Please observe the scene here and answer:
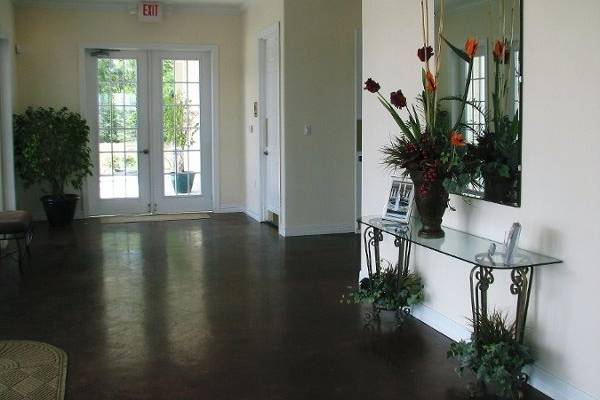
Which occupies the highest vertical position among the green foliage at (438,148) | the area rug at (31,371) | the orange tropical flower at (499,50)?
the orange tropical flower at (499,50)

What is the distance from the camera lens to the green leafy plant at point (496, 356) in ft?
9.53

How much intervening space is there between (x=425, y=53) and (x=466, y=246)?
42.1 inches

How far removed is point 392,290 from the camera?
4086 mm

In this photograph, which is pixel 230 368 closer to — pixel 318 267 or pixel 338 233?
pixel 318 267

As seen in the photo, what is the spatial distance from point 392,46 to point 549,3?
150 centimetres

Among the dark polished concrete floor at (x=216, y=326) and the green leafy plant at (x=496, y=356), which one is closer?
the green leafy plant at (x=496, y=356)

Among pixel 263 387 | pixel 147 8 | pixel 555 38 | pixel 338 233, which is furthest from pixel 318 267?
pixel 147 8

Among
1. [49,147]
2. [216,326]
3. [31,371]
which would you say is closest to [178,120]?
[49,147]

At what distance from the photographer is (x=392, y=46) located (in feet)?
14.1

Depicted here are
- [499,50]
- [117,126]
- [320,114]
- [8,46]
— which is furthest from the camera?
[117,126]

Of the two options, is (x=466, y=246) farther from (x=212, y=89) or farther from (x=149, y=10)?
(x=149, y=10)

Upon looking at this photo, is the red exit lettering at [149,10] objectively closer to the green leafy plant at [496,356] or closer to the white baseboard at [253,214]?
the white baseboard at [253,214]

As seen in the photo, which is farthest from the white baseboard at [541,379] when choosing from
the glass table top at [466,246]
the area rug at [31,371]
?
the area rug at [31,371]

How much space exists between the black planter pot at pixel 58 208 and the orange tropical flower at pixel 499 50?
5.83 meters
